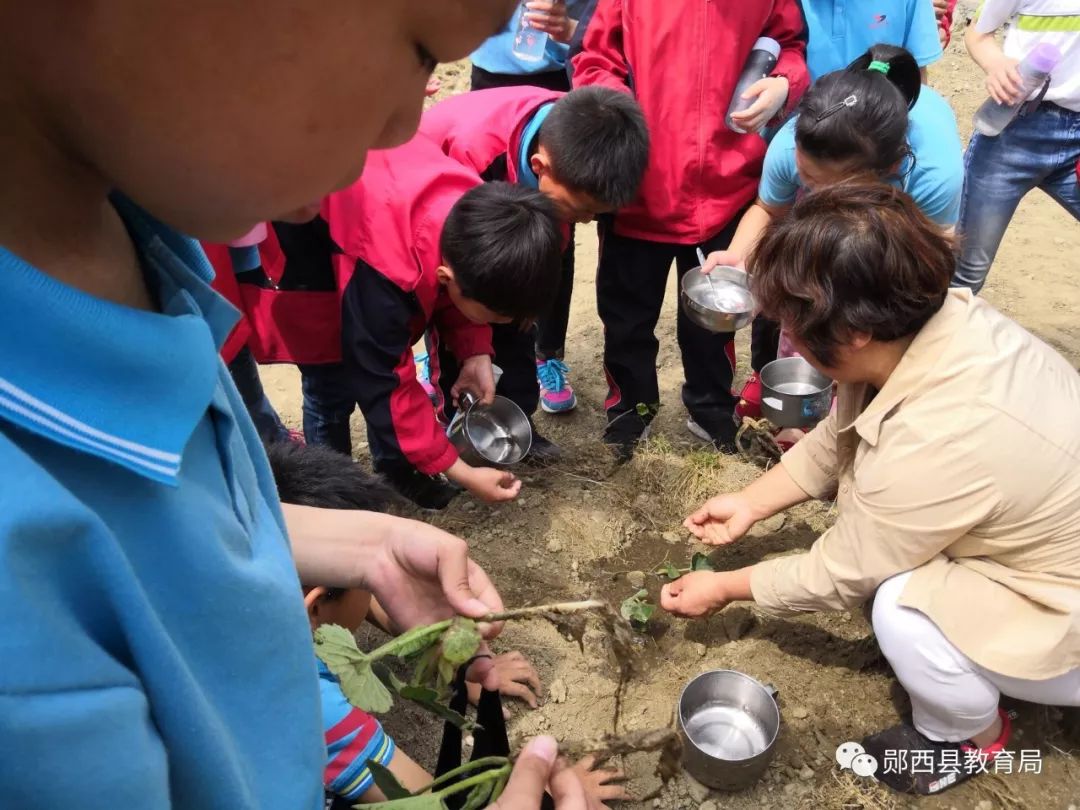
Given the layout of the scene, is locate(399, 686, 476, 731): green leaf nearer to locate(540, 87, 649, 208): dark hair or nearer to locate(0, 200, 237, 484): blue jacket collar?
locate(0, 200, 237, 484): blue jacket collar

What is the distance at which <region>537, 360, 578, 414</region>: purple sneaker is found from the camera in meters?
3.72

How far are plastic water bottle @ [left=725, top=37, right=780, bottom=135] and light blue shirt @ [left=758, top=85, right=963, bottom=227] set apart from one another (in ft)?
0.52

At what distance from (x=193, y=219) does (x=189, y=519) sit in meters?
0.20

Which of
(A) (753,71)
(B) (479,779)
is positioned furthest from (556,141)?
(B) (479,779)

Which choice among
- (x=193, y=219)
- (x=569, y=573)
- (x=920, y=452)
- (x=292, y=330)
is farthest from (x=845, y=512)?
(x=193, y=219)

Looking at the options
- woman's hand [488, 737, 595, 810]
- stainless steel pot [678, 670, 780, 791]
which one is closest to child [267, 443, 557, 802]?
woman's hand [488, 737, 595, 810]

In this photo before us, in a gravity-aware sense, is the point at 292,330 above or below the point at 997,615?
above

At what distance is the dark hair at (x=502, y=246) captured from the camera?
2.42m

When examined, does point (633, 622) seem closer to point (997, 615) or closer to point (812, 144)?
point (997, 615)

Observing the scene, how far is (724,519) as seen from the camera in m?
2.64

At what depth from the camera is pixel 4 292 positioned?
0.47 meters

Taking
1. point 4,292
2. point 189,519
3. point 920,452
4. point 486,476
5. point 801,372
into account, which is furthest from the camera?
point 801,372

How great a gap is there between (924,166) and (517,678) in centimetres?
207

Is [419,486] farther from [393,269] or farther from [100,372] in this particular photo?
[100,372]
